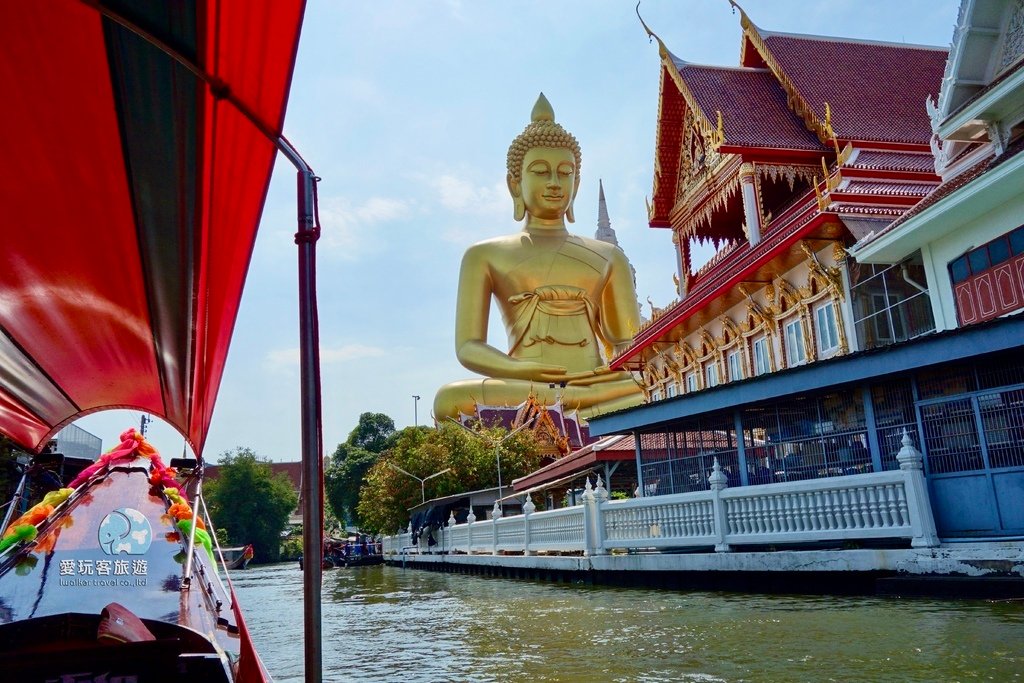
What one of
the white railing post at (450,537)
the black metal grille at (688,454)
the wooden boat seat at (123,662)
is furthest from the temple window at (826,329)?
the white railing post at (450,537)

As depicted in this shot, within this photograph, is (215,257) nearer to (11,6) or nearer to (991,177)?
(11,6)

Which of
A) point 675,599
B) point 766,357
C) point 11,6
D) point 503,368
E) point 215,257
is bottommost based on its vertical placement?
point 675,599

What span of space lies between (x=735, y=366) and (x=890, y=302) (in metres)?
5.43

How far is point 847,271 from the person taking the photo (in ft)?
45.1

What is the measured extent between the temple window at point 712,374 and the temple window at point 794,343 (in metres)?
3.36

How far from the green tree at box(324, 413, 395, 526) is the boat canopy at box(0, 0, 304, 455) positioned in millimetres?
49172

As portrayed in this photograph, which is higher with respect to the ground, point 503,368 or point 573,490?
point 503,368

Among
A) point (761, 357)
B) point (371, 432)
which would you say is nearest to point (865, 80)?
point (761, 357)

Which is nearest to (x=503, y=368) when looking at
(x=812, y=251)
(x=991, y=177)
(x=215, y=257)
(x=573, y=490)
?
(x=573, y=490)

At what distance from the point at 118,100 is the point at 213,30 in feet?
2.45

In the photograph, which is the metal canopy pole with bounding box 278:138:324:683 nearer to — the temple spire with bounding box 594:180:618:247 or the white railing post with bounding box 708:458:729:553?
the white railing post with bounding box 708:458:729:553

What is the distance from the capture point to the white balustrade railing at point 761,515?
892cm

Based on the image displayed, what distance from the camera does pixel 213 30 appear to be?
2678 millimetres

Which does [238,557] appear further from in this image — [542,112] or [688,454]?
[688,454]
